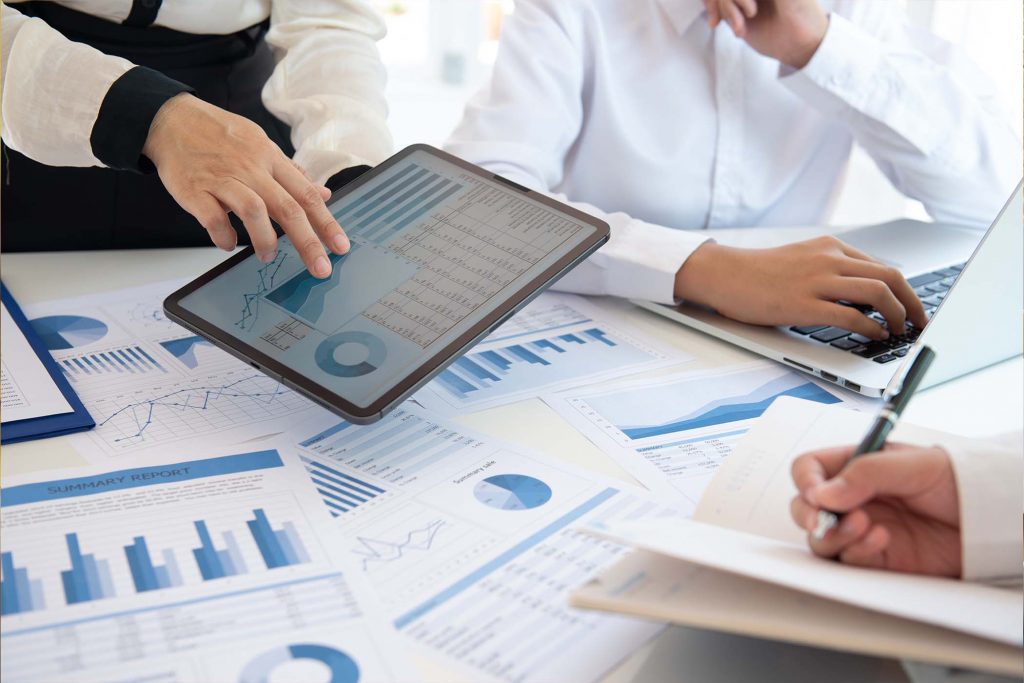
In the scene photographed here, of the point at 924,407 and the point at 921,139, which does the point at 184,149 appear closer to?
the point at 924,407

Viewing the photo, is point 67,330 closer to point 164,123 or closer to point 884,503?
point 164,123

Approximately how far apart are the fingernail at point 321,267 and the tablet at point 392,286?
0.01 metres

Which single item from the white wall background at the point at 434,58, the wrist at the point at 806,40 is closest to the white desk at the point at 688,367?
the wrist at the point at 806,40

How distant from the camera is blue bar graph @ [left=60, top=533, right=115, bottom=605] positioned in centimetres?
54

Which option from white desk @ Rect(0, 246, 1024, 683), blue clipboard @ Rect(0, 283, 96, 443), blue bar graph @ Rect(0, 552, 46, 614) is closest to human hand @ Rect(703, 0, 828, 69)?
white desk @ Rect(0, 246, 1024, 683)

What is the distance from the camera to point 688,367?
Result: 864 millimetres

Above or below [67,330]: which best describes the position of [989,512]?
below

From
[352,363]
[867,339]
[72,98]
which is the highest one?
[72,98]

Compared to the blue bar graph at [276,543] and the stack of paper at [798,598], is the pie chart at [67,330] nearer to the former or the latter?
the blue bar graph at [276,543]

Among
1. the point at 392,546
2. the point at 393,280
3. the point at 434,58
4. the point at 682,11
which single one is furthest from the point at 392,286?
the point at 434,58

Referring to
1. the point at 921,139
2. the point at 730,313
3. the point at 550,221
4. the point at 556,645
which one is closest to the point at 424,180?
the point at 550,221

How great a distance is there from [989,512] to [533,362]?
1.37 ft

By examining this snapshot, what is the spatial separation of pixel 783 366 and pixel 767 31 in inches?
21.0

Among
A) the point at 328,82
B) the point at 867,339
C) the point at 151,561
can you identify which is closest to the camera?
the point at 151,561
